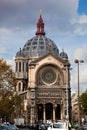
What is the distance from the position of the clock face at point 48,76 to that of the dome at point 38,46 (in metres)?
22.4

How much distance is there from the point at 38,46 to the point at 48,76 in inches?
1182

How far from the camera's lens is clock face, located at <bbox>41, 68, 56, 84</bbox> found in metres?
141

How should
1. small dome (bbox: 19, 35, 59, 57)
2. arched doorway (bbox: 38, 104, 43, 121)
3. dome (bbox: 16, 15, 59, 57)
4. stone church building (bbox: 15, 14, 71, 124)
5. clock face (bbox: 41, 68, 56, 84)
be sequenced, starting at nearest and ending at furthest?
stone church building (bbox: 15, 14, 71, 124), clock face (bbox: 41, 68, 56, 84), arched doorway (bbox: 38, 104, 43, 121), dome (bbox: 16, 15, 59, 57), small dome (bbox: 19, 35, 59, 57)

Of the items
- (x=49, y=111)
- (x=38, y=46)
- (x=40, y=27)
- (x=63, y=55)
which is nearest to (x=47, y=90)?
(x=49, y=111)

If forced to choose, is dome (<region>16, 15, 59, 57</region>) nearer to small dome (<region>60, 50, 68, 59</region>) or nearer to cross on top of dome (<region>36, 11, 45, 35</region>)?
cross on top of dome (<region>36, 11, 45, 35</region>)

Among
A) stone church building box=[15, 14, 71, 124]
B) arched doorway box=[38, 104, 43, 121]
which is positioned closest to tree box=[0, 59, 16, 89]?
stone church building box=[15, 14, 71, 124]

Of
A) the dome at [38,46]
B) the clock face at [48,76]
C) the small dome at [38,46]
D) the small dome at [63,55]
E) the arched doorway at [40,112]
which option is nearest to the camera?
the clock face at [48,76]

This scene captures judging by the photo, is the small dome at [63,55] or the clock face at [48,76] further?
the small dome at [63,55]

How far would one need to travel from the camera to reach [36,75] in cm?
14162

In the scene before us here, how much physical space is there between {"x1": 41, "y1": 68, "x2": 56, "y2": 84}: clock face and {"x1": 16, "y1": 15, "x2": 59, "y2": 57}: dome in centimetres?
2236

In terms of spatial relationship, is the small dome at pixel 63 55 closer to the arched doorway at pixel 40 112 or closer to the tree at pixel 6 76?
the arched doorway at pixel 40 112

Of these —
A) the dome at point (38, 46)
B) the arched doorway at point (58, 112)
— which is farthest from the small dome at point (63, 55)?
the arched doorway at point (58, 112)

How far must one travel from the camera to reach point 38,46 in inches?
6654

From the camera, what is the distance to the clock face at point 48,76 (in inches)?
5561
